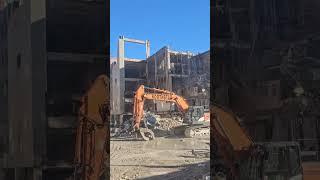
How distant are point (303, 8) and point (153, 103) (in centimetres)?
2612

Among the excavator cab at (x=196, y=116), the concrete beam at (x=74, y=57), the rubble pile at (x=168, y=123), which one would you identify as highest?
the concrete beam at (x=74, y=57)

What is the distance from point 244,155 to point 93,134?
1698mm

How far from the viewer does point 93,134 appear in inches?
197

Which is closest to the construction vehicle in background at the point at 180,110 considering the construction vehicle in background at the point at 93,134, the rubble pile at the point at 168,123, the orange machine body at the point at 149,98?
the orange machine body at the point at 149,98

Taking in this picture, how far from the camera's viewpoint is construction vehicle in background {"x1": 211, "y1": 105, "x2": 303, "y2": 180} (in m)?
5.19

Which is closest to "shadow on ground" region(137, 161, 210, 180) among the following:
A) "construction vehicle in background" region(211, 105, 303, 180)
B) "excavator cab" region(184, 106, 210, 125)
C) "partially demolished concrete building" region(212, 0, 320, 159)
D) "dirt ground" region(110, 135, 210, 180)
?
"dirt ground" region(110, 135, 210, 180)

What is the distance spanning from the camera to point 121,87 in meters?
36.6

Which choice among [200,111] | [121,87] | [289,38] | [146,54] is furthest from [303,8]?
[146,54]

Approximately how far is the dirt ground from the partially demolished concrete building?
1007cm

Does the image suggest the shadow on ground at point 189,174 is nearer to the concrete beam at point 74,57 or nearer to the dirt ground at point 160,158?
the dirt ground at point 160,158

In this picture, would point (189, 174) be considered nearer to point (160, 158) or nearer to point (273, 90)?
point (160, 158)

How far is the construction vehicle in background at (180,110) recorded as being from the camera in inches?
1038

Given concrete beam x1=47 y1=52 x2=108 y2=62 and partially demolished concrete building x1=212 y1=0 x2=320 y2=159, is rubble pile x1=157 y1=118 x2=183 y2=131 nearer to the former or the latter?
partially demolished concrete building x1=212 y1=0 x2=320 y2=159

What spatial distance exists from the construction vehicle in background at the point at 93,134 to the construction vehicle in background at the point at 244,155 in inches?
46.8
